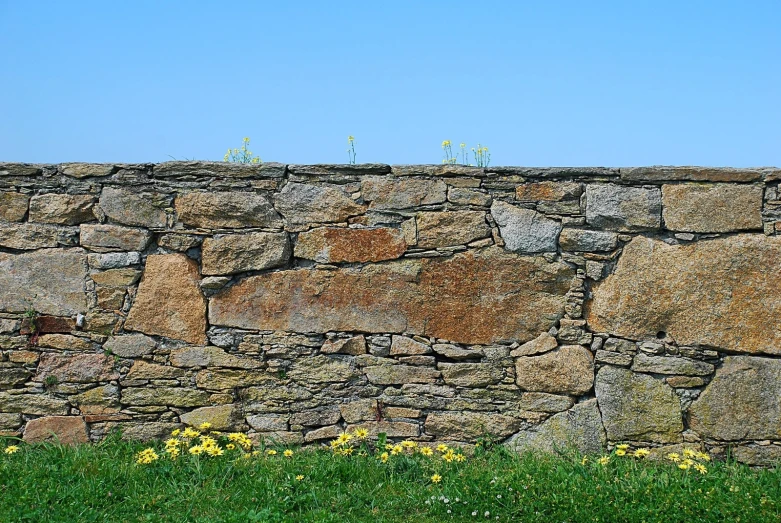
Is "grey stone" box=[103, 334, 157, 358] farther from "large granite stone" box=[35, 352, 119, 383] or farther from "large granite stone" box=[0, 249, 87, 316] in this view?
"large granite stone" box=[0, 249, 87, 316]

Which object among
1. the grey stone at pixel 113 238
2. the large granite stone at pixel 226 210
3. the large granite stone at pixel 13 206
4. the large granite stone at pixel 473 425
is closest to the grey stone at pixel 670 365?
the large granite stone at pixel 473 425

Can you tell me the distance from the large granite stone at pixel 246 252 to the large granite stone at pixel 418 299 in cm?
9

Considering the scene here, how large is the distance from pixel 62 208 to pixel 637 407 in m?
3.81

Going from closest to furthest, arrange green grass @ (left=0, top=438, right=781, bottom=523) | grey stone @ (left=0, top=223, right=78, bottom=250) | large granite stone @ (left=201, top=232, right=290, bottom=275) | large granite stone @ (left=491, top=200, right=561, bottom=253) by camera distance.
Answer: green grass @ (left=0, top=438, right=781, bottom=523) < large granite stone @ (left=491, top=200, right=561, bottom=253) < large granite stone @ (left=201, top=232, right=290, bottom=275) < grey stone @ (left=0, top=223, right=78, bottom=250)

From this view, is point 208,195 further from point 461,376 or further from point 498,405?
point 498,405

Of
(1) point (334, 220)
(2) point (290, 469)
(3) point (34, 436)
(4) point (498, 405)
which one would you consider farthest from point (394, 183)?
(3) point (34, 436)

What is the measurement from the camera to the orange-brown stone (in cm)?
440

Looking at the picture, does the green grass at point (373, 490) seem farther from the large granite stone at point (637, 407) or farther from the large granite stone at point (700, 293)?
the large granite stone at point (700, 293)

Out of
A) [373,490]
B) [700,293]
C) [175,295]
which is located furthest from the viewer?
[175,295]

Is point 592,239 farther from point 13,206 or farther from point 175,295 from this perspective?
point 13,206

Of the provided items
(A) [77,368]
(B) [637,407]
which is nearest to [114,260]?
(A) [77,368]

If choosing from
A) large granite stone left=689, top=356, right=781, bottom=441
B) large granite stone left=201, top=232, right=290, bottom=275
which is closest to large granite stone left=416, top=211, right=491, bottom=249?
large granite stone left=201, top=232, right=290, bottom=275

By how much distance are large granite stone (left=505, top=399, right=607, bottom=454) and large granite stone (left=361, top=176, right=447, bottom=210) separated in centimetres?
156

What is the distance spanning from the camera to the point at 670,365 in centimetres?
430
